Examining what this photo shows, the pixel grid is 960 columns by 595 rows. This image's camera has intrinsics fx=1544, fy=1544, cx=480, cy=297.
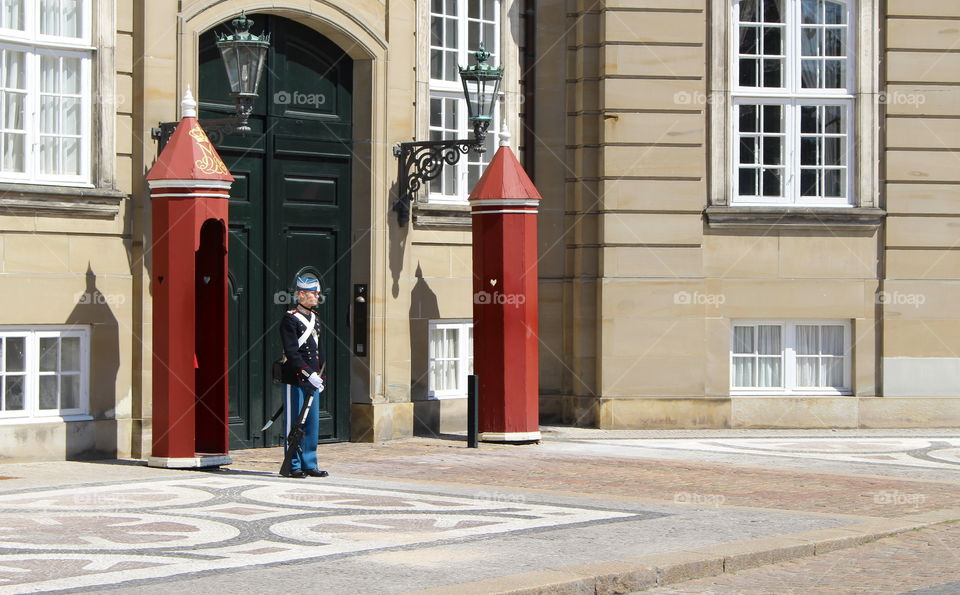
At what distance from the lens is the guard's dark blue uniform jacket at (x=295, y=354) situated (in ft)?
44.3

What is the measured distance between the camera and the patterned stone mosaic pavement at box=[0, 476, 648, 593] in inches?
343

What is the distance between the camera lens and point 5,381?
46.0 feet

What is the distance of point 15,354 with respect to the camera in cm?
1411

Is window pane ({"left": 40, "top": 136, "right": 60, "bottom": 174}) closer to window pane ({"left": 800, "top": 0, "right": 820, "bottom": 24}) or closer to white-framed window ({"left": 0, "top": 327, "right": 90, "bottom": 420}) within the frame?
white-framed window ({"left": 0, "top": 327, "right": 90, "bottom": 420})

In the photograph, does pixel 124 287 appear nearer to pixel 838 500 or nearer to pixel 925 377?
pixel 838 500

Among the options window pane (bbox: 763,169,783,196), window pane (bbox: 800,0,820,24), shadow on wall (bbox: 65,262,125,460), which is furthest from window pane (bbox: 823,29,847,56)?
shadow on wall (bbox: 65,262,125,460)

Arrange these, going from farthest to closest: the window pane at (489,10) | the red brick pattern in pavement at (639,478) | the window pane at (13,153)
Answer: the window pane at (489,10) → the window pane at (13,153) → the red brick pattern in pavement at (639,478)

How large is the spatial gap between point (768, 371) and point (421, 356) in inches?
181

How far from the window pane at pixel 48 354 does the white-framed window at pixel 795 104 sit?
8692 mm

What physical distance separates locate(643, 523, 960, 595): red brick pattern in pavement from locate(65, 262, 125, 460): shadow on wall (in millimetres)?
7270

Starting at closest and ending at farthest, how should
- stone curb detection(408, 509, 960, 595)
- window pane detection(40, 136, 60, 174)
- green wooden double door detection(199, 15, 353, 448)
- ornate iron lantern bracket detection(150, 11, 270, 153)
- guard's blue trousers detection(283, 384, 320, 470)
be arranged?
stone curb detection(408, 509, 960, 595) → guard's blue trousers detection(283, 384, 320, 470) → ornate iron lantern bracket detection(150, 11, 270, 153) → window pane detection(40, 136, 60, 174) → green wooden double door detection(199, 15, 353, 448)

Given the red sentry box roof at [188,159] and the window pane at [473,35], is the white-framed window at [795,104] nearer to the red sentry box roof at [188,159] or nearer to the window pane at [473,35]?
the window pane at [473,35]

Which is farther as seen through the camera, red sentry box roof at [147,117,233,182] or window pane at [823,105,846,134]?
window pane at [823,105,846,134]

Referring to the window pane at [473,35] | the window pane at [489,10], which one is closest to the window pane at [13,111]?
the window pane at [473,35]
